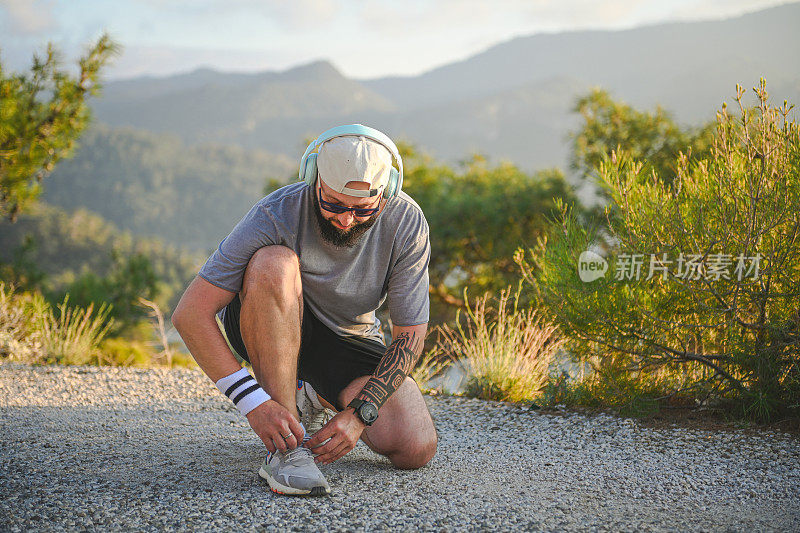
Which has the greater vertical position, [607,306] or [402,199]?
[402,199]

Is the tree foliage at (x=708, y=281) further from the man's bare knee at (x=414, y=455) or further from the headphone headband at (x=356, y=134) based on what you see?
the headphone headband at (x=356, y=134)

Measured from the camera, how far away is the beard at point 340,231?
236 cm

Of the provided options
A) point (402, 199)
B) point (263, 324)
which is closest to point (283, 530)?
point (263, 324)

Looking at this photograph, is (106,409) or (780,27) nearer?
(106,409)

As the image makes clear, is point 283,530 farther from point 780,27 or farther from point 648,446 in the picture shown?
point 780,27

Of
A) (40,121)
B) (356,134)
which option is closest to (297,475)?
(356,134)

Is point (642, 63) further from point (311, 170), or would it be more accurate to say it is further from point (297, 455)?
point (297, 455)

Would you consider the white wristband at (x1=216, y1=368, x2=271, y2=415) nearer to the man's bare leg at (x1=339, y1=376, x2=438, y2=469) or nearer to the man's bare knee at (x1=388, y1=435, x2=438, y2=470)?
the man's bare leg at (x1=339, y1=376, x2=438, y2=469)

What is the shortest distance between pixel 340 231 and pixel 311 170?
270mm

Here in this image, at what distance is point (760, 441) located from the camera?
2947mm

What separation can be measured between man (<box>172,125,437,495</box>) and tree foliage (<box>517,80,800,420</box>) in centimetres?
144

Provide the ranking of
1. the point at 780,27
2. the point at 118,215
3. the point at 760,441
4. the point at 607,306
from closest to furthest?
the point at 760,441, the point at 607,306, the point at 118,215, the point at 780,27

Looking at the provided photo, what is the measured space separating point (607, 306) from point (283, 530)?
7.39 ft

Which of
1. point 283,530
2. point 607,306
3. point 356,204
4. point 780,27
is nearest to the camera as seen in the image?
point 283,530
